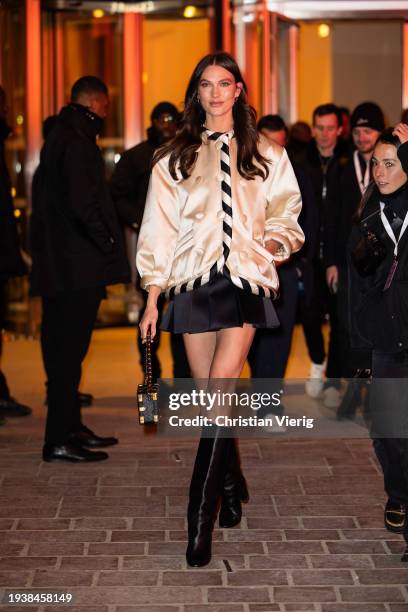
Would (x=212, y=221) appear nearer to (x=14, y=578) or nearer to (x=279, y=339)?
(x=14, y=578)

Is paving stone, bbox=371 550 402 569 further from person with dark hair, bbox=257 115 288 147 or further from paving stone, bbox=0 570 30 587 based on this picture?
person with dark hair, bbox=257 115 288 147

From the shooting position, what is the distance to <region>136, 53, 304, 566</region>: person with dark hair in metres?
4.30

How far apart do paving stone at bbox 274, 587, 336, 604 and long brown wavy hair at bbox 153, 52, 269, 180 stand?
1.58 metres

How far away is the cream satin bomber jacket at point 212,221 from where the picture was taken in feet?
14.1

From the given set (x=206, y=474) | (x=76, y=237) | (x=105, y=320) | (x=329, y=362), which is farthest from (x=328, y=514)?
(x=105, y=320)

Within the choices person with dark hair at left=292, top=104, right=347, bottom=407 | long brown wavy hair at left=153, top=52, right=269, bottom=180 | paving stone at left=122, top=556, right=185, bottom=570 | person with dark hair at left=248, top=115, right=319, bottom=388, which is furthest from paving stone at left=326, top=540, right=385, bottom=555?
person with dark hair at left=292, top=104, right=347, bottom=407

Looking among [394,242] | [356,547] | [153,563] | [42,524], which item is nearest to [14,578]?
[153,563]

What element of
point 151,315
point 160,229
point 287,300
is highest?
point 160,229

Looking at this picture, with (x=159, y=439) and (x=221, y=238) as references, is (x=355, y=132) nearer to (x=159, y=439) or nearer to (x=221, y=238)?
(x=159, y=439)

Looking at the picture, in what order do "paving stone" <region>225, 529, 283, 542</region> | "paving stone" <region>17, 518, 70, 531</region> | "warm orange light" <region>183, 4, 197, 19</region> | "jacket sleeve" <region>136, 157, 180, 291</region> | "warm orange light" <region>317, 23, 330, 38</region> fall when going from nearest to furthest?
"jacket sleeve" <region>136, 157, 180, 291</region> < "paving stone" <region>225, 529, 283, 542</region> < "paving stone" <region>17, 518, 70, 531</region> < "warm orange light" <region>183, 4, 197, 19</region> < "warm orange light" <region>317, 23, 330, 38</region>

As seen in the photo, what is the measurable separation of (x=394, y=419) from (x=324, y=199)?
269 cm

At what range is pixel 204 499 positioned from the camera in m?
4.30

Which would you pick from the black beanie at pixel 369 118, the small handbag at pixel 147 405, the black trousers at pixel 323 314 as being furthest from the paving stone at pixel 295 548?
the black beanie at pixel 369 118

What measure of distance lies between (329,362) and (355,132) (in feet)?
5.05
